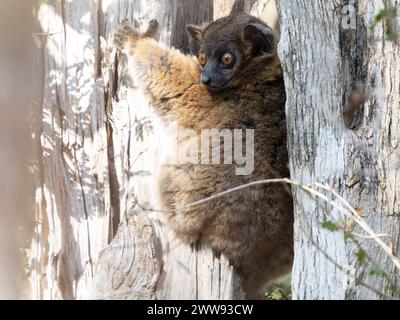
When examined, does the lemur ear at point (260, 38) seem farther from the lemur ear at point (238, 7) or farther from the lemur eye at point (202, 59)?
the lemur ear at point (238, 7)

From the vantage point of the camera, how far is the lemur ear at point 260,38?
5.57 m

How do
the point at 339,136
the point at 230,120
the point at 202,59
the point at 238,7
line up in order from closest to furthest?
the point at 339,136, the point at 230,120, the point at 202,59, the point at 238,7

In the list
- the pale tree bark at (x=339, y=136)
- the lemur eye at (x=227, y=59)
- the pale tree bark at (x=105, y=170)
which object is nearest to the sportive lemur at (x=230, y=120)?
the lemur eye at (x=227, y=59)

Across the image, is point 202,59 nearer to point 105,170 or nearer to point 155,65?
point 155,65

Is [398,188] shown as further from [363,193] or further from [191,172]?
[191,172]

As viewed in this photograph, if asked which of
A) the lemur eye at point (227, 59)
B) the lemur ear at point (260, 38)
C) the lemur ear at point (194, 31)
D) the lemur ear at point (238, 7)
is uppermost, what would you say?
the lemur ear at point (238, 7)

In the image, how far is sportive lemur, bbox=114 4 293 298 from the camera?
16.9ft

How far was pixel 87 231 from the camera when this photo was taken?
579cm

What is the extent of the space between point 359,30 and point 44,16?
276 cm

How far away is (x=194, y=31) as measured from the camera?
568cm

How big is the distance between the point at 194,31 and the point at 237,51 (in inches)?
16.1

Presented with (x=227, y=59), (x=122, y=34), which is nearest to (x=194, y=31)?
(x=227, y=59)
